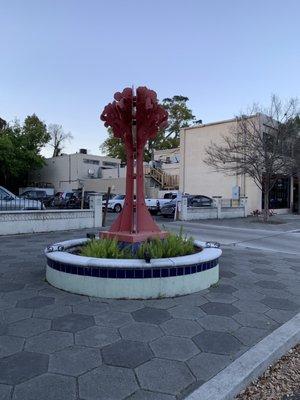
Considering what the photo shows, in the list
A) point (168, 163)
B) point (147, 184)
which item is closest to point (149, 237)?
point (147, 184)

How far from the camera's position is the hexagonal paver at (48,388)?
2.71 meters

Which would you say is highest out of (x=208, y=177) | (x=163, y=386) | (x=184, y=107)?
(x=184, y=107)

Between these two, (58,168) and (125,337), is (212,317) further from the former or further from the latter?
(58,168)

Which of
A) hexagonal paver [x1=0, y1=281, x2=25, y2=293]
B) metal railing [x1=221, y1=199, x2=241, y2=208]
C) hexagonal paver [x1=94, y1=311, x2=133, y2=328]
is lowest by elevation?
hexagonal paver [x1=94, y1=311, x2=133, y2=328]

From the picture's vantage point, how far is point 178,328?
13.4ft

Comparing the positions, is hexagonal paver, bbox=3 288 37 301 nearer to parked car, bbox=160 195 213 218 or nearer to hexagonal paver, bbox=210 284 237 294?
hexagonal paver, bbox=210 284 237 294

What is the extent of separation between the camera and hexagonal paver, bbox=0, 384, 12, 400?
8.80 ft

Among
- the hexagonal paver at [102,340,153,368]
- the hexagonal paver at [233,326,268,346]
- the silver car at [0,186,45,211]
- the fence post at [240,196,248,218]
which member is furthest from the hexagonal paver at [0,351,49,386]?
the fence post at [240,196,248,218]

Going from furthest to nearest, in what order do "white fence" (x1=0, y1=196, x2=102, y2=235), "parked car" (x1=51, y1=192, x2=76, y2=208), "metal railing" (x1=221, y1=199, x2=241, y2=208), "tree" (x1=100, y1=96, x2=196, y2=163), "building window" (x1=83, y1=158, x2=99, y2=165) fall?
"tree" (x1=100, y1=96, x2=196, y2=163)
"building window" (x1=83, y1=158, x2=99, y2=165)
"parked car" (x1=51, y1=192, x2=76, y2=208)
"metal railing" (x1=221, y1=199, x2=241, y2=208)
"white fence" (x1=0, y1=196, x2=102, y2=235)

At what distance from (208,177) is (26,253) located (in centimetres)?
2155

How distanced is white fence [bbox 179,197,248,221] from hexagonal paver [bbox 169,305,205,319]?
14949 mm

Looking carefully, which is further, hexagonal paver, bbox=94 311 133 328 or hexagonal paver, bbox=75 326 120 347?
hexagonal paver, bbox=94 311 133 328

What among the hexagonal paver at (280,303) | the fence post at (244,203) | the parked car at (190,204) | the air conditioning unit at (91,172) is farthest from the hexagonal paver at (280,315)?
the air conditioning unit at (91,172)

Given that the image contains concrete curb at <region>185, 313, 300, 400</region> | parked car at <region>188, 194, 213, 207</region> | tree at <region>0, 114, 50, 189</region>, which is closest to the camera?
concrete curb at <region>185, 313, 300, 400</region>
